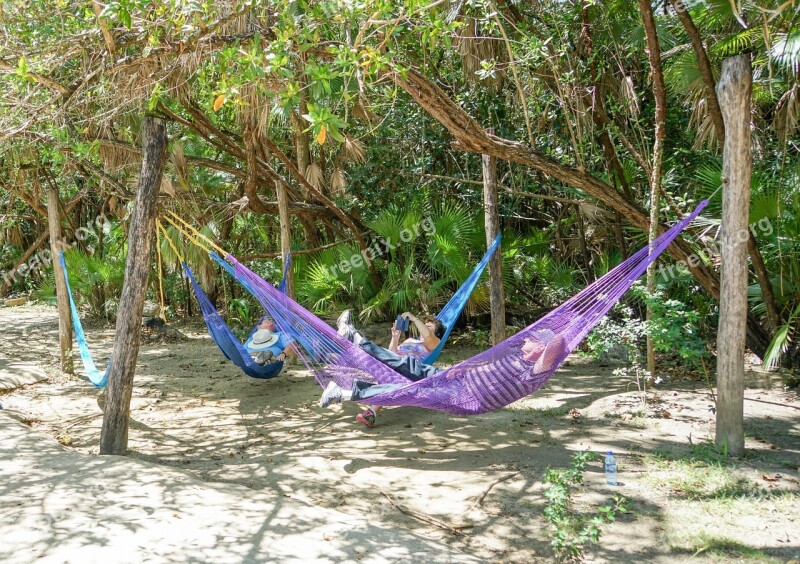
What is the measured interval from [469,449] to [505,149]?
1.60 meters

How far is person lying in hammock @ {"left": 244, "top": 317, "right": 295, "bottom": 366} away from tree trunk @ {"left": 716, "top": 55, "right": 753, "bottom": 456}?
2.64 meters

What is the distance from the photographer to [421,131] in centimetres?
670

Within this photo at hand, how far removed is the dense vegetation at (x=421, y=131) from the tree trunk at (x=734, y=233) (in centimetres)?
35

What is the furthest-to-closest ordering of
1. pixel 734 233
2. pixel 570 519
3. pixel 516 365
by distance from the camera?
pixel 516 365 < pixel 734 233 < pixel 570 519

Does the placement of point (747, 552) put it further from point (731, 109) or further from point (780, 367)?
point (780, 367)

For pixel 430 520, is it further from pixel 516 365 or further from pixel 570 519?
pixel 516 365

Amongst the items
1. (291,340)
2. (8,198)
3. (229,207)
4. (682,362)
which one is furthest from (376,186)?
(8,198)

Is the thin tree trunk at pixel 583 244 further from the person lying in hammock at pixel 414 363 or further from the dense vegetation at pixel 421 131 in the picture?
the person lying in hammock at pixel 414 363

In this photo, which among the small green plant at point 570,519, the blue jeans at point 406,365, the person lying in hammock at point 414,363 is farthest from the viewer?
the blue jeans at point 406,365

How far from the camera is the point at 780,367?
4.79 metres

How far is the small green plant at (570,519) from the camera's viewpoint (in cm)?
239

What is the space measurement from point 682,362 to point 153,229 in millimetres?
3858

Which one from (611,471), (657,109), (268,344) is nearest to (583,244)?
(657,109)

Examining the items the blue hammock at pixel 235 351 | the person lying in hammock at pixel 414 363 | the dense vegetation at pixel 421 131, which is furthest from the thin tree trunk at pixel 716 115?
the blue hammock at pixel 235 351
